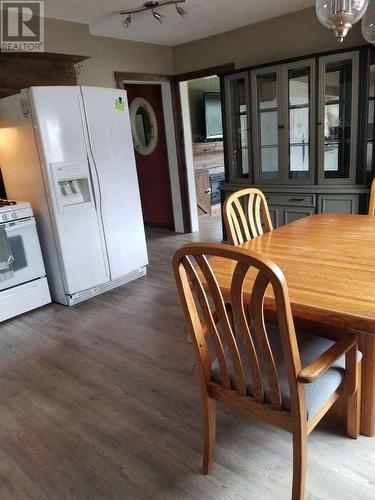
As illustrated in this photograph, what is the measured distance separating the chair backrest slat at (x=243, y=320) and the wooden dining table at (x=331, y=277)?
17cm

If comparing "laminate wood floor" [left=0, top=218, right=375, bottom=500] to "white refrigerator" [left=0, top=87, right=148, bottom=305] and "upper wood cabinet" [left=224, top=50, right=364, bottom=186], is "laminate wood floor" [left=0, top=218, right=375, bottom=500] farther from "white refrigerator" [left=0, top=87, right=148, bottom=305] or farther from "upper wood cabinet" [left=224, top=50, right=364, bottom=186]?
"upper wood cabinet" [left=224, top=50, right=364, bottom=186]

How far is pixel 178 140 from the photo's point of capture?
5172 millimetres

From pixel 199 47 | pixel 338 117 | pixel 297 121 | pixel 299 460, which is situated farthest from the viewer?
pixel 199 47

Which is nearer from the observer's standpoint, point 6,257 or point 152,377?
point 152,377

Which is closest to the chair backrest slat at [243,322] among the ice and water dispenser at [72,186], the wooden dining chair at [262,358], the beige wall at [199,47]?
the wooden dining chair at [262,358]

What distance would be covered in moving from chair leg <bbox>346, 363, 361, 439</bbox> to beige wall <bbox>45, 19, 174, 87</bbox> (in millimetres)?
3683

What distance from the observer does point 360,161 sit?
11.1 ft

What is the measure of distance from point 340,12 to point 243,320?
3.92ft

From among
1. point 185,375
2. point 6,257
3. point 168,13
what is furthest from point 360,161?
point 6,257

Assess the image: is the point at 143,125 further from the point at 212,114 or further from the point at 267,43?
the point at 267,43

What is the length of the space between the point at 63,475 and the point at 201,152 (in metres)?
5.49

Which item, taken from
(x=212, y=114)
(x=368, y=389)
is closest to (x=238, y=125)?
(x=212, y=114)

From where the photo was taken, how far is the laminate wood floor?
60.3 inches

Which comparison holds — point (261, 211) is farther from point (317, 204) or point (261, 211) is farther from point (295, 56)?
point (295, 56)
